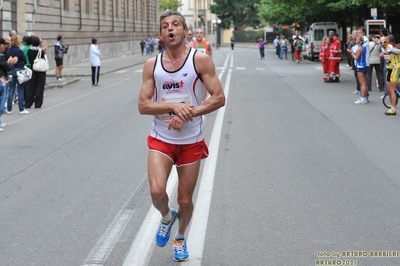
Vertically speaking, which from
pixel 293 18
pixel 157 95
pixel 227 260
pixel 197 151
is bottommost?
pixel 227 260

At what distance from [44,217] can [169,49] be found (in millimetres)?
2652

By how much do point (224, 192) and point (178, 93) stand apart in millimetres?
3034

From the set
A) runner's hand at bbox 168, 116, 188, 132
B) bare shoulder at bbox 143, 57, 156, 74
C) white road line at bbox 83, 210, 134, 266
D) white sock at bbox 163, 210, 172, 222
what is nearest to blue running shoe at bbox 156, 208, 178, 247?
white sock at bbox 163, 210, 172, 222

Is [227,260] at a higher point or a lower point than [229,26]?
lower

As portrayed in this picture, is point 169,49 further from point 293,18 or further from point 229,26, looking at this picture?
point 229,26

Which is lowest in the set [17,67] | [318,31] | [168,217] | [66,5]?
[168,217]

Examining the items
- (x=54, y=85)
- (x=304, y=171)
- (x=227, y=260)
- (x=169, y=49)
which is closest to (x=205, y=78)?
(x=169, y=49)

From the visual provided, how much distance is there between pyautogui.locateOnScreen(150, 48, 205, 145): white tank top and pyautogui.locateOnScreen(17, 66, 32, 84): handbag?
41.4 feet

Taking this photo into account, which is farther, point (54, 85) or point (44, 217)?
point (54, 85)

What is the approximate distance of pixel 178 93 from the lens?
216 inches

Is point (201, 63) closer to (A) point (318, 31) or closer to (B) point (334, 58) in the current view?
(B) point (334, 58)

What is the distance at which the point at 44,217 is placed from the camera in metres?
7.24

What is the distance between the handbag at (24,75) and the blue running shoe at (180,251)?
12.7 meters

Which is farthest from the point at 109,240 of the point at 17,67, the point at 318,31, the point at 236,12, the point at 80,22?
the point at 236,12
